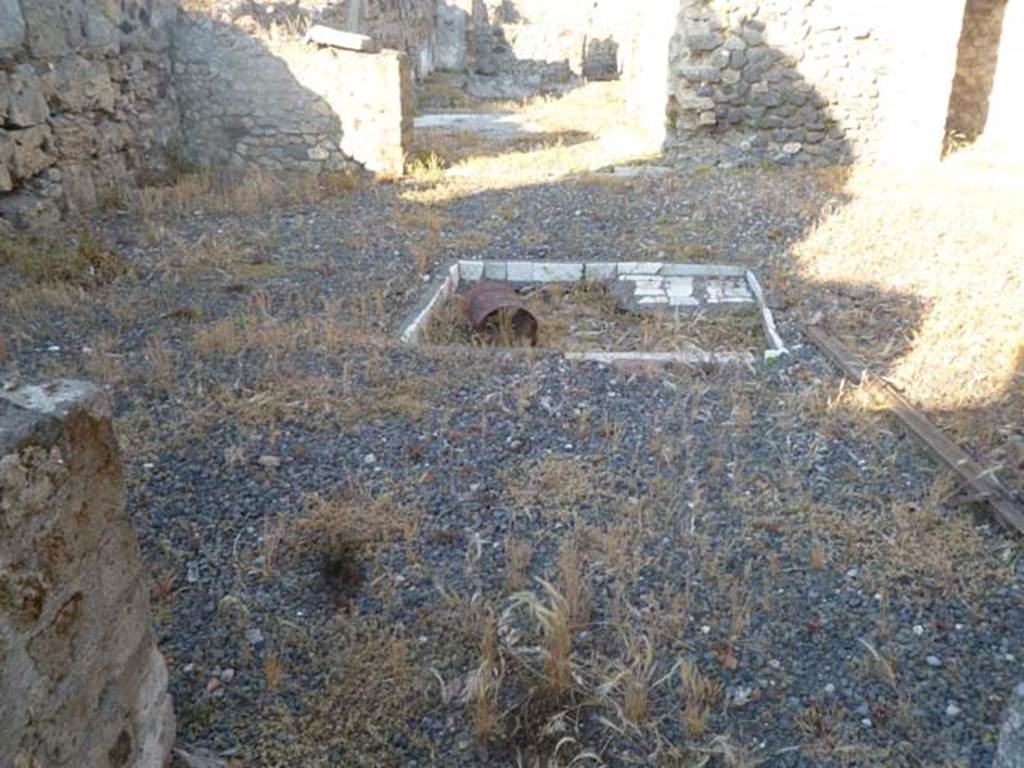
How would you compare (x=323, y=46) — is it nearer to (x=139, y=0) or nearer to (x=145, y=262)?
(x=139, y=0)

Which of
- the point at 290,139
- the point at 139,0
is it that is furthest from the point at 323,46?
the point at 139,0

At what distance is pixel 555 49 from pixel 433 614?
18.9 meters

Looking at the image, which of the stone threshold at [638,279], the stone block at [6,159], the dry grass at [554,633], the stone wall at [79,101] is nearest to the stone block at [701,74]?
the stone threshold at [638,279]

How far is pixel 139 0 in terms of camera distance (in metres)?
8.22

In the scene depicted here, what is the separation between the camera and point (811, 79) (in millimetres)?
9422

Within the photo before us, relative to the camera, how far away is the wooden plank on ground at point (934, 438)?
3.13 meters

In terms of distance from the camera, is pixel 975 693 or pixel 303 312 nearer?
pixel 975 693

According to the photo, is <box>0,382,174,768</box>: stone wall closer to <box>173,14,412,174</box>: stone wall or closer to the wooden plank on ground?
the wooden plank on ground

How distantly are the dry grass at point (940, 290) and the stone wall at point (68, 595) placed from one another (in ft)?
11.0

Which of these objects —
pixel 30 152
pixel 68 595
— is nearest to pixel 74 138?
pixel 30 152

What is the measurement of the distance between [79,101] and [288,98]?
2.38 metres

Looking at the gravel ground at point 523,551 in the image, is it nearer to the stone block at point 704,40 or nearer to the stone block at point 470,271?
the stone block at point 470,271

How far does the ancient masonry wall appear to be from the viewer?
909 centimetres

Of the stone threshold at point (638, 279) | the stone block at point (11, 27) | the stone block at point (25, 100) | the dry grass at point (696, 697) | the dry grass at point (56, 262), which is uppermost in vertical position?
the stone block at point (11, 27)
